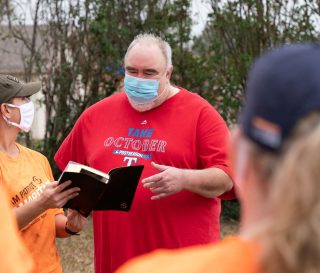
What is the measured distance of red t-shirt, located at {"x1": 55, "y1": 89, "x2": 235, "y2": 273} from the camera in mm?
3852

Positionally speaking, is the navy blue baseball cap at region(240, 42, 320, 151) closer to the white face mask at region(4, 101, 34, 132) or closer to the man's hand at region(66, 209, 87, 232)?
the man's hand at region(66, 209, 87, 232)

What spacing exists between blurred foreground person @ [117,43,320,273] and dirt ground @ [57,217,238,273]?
22.8 feet

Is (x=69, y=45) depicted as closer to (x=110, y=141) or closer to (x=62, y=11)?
(x=62, y=11)

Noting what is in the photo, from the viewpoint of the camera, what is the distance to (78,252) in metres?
9.09

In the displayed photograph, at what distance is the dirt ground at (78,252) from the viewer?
830cm

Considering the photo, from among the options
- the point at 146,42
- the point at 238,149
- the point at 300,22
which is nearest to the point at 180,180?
the point at 146,42

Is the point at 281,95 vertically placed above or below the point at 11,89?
above

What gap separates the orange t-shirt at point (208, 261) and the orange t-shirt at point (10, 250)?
25 cm

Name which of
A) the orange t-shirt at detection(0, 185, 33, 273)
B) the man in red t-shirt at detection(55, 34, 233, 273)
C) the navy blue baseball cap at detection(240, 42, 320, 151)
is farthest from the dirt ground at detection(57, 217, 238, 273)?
the navy blue baseball cap at detection(240, 42, 320, 151)

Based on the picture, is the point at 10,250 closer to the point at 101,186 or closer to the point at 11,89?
the point at 101,186

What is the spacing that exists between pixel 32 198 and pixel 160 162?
0.76 metres

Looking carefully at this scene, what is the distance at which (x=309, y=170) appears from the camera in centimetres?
124

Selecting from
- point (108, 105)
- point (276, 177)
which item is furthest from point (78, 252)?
point (276, 177)

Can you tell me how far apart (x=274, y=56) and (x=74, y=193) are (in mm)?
2335
